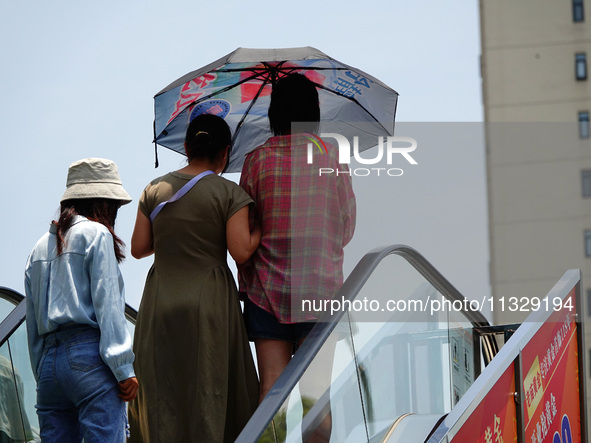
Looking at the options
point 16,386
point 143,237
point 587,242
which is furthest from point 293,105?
point 587,242

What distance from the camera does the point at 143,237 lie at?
387 centimetres

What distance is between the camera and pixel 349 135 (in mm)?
4883

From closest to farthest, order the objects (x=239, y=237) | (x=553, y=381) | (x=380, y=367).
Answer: (x=239, y=237) < (x=380, y=367) < (x=553, y=381)

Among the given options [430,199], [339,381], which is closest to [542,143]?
[430,199]

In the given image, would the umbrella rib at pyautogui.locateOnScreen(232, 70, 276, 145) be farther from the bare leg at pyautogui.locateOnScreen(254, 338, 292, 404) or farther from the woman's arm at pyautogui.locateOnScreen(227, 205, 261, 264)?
the bare leg at pyautogui.locateOnScreen(254, 338, 292, 404)

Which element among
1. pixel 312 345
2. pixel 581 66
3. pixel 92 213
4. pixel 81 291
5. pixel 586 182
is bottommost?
pixel 586 182

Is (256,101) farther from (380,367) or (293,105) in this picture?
(380,367)

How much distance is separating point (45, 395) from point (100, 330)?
348 mm

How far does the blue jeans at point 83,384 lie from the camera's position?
11.2 feet

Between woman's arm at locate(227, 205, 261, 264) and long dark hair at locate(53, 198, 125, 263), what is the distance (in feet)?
1.45

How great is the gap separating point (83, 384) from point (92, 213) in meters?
0.69

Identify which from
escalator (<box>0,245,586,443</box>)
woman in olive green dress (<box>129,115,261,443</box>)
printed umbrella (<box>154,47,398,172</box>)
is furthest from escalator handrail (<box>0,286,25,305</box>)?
woman in olive green dress (<box>129,115,261,443</box>)

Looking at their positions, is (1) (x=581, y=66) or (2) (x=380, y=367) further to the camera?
(1) (x=581, y=66)

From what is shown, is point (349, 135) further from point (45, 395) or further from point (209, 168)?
point (45, 395)
